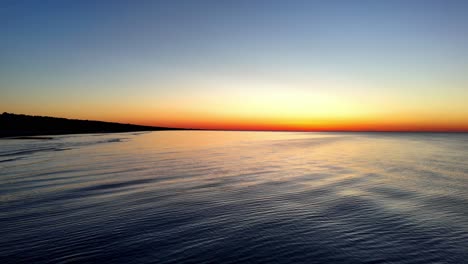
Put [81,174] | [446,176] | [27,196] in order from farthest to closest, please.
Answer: [446,176] → [81,174] → [27,196]

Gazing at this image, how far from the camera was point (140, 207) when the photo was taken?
9.22 m

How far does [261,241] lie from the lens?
6395mm

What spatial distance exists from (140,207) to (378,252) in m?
7.29

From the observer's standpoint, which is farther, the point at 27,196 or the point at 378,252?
the point at 27,196

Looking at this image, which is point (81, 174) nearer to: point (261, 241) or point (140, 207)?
point (140, 207)

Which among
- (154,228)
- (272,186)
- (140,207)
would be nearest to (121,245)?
(154,228)

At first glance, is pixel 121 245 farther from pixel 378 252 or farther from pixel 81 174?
pixel 81 174

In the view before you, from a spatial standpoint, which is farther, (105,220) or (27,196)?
(27,196)

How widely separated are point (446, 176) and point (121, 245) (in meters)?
19.9

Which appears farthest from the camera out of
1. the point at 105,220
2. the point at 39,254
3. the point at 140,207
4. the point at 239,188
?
the point at 239,188

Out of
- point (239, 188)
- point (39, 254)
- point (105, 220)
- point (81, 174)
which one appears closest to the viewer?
point (39, 254)

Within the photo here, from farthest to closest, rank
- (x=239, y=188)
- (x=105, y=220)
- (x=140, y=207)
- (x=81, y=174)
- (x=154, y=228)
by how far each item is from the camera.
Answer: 1. (x=81, y=174)
2. (x=239, y=188)
3. (x=140, y=207)
4. (x=105, y=220)
5. (x=154, y=228)

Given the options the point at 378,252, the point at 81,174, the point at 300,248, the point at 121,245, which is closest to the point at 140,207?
the point at 121,245

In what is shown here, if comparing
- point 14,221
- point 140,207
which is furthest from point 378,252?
point 14,221
